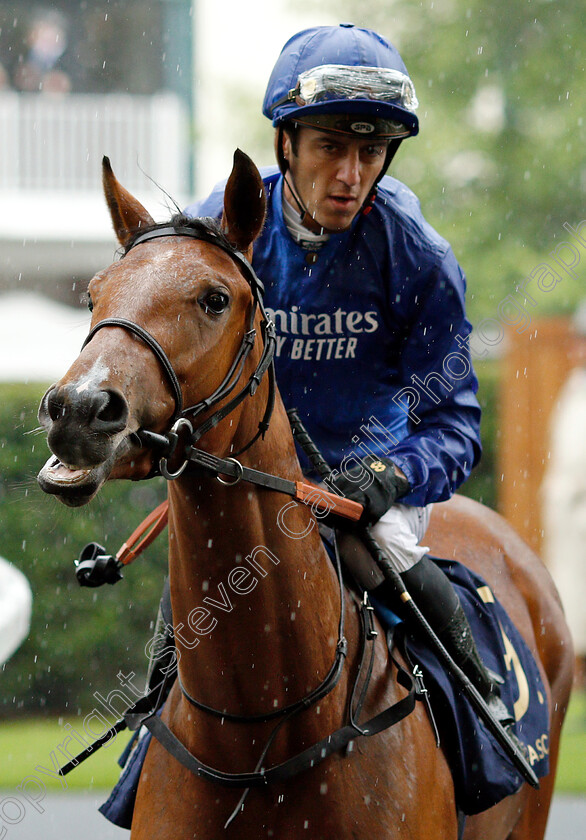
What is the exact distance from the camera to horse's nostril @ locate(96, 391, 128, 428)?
2018mm

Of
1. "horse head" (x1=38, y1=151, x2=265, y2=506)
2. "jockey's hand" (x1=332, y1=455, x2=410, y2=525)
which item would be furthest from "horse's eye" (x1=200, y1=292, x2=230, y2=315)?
"jockey's hand" (x1=332, y1=455, x2=410, y2=525)

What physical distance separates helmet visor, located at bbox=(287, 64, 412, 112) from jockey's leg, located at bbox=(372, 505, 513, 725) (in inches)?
47.0

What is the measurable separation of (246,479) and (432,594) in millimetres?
918

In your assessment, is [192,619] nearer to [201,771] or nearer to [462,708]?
[201,771]

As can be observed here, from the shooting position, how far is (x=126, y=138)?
1477 cm

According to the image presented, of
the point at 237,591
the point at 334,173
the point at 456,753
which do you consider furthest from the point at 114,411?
the point at 456,753

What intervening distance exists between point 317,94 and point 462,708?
1.81 metres

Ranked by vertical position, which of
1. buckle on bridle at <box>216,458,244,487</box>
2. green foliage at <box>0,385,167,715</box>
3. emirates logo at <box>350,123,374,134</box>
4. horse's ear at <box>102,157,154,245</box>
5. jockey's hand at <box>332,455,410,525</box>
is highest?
emirates logo at <box>350,123,374,134</box>

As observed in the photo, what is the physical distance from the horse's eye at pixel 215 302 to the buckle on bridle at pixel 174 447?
25cm

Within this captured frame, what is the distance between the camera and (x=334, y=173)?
3.02m

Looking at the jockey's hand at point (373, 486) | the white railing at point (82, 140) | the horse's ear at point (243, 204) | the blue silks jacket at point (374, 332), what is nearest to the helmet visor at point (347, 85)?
the blue silks jacket at point (374, 332)

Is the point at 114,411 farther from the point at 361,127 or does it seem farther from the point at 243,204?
the point at 361,127

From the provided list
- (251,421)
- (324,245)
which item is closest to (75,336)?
(324,245)

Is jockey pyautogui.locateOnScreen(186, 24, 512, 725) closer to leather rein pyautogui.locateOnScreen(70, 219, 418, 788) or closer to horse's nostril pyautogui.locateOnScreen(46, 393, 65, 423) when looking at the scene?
leather rein pyautogui.locateOnScreen(70, 219, 418, 788)
